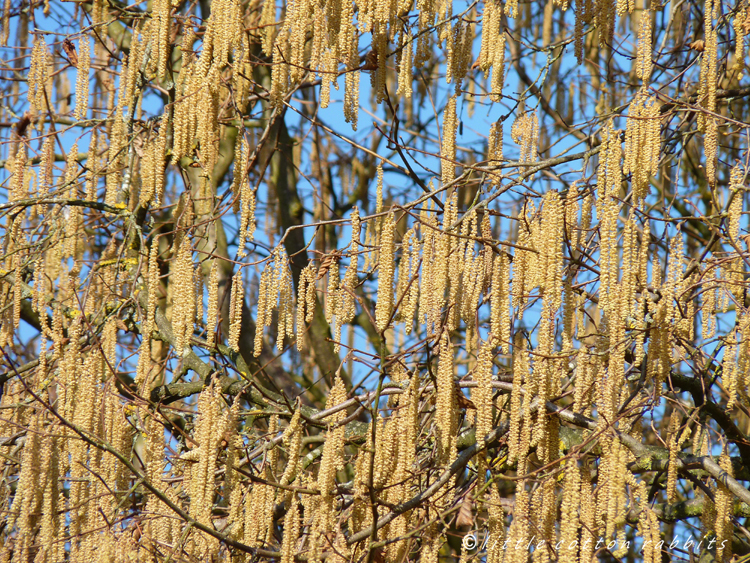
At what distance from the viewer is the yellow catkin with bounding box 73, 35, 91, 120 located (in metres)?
4.00

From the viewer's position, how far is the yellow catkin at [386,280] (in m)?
2.63

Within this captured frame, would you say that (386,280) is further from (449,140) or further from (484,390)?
(449,140)

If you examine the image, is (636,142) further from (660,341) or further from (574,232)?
(574,232)

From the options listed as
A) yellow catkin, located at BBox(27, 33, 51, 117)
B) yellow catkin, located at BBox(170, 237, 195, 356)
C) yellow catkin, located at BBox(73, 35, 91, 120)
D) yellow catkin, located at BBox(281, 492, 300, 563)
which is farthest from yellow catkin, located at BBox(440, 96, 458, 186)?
yellow catkin, located at BBox(27, 33, 51, 117)

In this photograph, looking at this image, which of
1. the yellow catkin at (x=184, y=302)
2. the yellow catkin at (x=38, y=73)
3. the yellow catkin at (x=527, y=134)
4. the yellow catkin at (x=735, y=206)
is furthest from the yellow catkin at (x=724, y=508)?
the yellow catkin at (x=38, y=73)

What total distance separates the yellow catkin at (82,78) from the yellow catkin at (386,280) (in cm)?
197

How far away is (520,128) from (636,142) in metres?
1.13

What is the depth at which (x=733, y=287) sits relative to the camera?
3.35m

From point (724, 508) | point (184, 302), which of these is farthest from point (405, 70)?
point (724, 508)

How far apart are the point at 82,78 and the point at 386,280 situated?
225cm

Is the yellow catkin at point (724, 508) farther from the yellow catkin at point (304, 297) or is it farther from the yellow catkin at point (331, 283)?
the yellow catkin at point (304, 297)

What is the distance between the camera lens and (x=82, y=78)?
4.06 metres

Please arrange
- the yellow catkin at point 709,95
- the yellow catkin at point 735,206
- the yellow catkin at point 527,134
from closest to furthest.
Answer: the yellow catkin at point 735,206, the yellow catkin at point 709,95, the yellow catkin at point 527,134

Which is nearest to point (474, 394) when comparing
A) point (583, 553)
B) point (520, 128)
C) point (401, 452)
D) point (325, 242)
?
point (401, 452)
